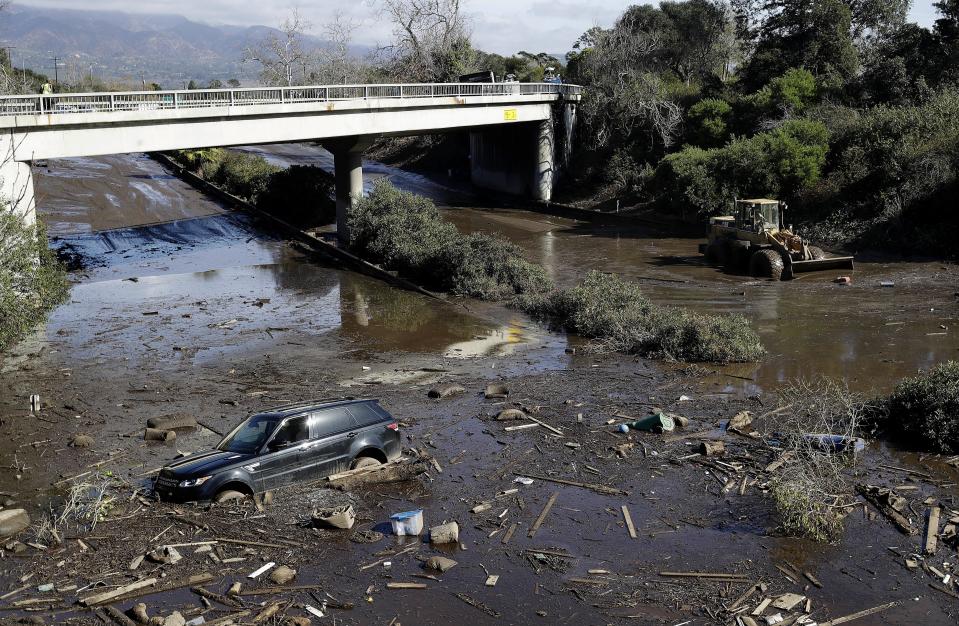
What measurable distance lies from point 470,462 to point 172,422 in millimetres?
6065

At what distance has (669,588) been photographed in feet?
33.0

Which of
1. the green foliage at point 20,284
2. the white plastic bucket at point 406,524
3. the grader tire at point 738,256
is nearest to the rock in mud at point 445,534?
the white plastic bucket at point 406,524

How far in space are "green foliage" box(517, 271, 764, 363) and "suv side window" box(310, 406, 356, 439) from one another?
9773mm

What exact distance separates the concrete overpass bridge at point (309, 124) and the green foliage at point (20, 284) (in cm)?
156

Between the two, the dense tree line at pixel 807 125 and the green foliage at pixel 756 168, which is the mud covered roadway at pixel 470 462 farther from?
the green foliage at pixel 756 168

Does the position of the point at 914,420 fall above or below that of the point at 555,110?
below

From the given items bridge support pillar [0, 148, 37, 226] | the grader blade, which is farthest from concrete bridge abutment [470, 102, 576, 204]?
bridge support pillar [0, 148, 37, 226]

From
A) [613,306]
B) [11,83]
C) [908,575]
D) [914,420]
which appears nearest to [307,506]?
[908,575]

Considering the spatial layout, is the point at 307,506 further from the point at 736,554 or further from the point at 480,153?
the point at 480,153

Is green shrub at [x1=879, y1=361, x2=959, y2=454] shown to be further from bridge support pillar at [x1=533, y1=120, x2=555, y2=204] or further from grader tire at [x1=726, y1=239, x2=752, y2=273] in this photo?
bridge support pillar at [x1=533, y1=120, x2=555, y2=204]

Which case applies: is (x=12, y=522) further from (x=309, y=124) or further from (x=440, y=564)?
(x=309, y=124)

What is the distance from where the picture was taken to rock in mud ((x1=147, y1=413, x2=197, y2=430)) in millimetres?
16312

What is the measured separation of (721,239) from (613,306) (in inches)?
387

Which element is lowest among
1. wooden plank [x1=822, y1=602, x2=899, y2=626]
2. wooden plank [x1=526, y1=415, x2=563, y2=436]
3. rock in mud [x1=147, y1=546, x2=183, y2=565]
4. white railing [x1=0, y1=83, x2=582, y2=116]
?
rock in mud [x1=147, y1=546, x2=183, y2=565]
